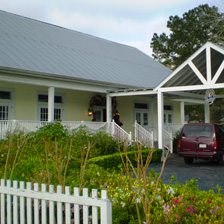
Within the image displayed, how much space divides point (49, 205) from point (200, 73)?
48.1 feet

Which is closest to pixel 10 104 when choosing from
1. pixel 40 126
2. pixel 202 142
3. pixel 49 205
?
pixel 40 126

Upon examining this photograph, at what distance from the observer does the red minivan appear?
1691cm

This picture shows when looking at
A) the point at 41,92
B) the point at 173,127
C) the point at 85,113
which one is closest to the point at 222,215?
the point at 41,92

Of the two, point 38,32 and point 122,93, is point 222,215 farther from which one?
point 38,32

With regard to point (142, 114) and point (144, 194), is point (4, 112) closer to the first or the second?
point (142, 114)

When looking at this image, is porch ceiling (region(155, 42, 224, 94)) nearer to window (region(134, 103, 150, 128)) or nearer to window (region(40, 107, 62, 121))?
window (region(40, 107, 62, 121))

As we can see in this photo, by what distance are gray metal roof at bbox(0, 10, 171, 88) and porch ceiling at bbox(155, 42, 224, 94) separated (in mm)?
3960

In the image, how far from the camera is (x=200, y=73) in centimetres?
1830

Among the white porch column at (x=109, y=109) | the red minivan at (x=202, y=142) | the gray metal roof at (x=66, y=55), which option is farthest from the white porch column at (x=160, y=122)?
the white porch column at (x=109, y=109)

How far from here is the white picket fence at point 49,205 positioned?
166 inches

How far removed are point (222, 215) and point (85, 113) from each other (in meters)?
18.6

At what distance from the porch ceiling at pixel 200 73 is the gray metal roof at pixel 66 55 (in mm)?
3960

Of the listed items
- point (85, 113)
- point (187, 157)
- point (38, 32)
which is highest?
point (38, 32)

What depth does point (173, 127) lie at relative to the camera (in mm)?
27062
